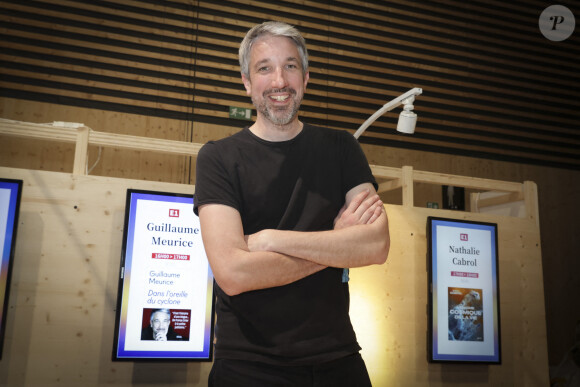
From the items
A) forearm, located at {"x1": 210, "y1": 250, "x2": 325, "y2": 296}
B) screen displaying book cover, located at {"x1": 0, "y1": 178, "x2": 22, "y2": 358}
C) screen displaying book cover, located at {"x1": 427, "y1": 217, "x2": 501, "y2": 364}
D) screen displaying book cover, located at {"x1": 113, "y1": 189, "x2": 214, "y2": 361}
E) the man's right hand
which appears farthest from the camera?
screen displaying book cover, located at {"x1": 427, "y1": 217, "x2": 501, "y2": 364}

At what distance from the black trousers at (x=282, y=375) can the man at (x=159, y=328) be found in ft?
7.79

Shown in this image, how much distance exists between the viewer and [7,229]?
3330mm

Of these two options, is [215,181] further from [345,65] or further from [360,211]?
[345,65]

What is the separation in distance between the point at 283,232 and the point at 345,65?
5.62 meters

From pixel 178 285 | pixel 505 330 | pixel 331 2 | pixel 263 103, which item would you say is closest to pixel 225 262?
pixel 263 103

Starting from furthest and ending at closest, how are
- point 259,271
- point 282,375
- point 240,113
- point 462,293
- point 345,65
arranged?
point 345,65 → point 240,113 → point 462,293 → point 259,271 → point 282,375

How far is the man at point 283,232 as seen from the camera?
4.08ft

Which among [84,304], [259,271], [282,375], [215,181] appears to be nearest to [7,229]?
[84,304]

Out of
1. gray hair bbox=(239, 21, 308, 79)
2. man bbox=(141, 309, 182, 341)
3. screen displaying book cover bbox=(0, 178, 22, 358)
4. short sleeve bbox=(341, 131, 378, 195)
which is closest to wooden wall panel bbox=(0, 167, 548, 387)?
screen displaying book cover bbox=(0, 178, 22, 358)

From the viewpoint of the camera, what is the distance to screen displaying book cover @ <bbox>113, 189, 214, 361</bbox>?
136 inches

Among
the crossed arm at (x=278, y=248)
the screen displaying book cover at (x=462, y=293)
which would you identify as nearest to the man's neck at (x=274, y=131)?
the crossed arm at (x=278, y=248)

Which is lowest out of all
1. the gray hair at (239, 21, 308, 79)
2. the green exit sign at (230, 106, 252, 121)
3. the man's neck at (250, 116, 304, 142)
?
the man's neck at (250, 116, 304, 142)

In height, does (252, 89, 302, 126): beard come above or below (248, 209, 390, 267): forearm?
above

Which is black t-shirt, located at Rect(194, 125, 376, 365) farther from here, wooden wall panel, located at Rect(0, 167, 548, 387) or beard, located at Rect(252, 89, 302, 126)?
wooden wall panel, located at Rect(0, 167, 548, 387)
